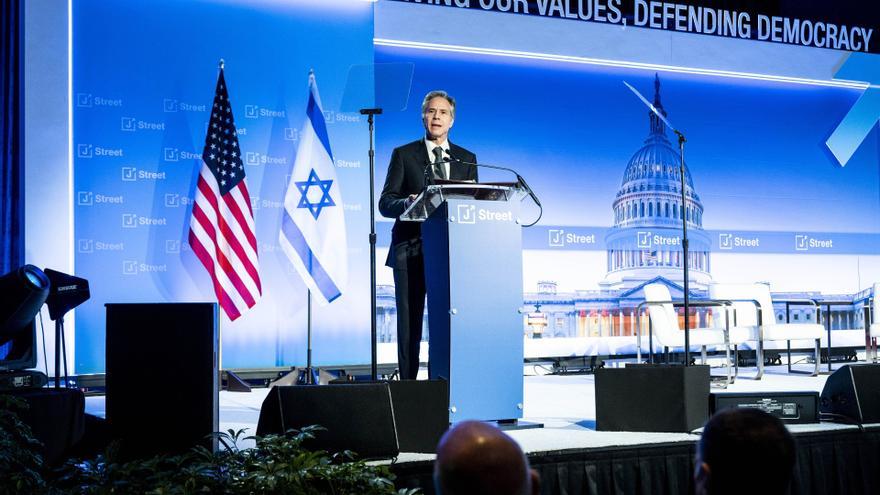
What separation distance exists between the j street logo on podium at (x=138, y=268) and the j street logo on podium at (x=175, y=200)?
46cm

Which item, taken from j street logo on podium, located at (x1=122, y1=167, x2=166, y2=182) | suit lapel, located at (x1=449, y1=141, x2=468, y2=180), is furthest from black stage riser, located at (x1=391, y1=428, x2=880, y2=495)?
j street logo on podium, located at (x1=122, y1=167, x2=166, y2=182)

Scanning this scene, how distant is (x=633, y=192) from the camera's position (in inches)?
335

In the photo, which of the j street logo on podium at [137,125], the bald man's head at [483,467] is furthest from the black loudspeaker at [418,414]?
the j street logo on podium at [137,125]

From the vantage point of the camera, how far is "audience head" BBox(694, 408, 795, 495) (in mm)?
1340

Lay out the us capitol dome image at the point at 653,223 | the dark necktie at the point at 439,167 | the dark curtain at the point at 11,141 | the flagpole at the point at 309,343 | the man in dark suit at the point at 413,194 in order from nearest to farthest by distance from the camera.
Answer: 1. the man in dark suit at the point at 413,194
2. the dark necktie at the point at 439,167
3. the dark curtain at the point at 11,141
4. the flagpole at the point at 309,343
5. the us capitol dome image at the point at 653,223

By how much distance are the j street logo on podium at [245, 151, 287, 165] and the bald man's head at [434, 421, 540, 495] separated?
20.0 feet

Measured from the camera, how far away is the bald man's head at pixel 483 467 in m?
1.16

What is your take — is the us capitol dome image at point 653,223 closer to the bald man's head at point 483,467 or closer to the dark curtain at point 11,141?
the dark curtain at point 11,141

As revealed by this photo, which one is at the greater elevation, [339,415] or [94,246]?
[94,246]

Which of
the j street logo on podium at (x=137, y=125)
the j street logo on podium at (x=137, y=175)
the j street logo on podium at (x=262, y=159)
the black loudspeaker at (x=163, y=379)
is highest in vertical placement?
the j street logo on podium at (x=137, y=125)

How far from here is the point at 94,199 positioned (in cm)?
665

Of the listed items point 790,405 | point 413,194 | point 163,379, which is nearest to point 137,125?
point 413,194

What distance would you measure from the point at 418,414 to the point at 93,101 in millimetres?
4536

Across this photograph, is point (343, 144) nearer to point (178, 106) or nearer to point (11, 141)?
point (178, 106)
